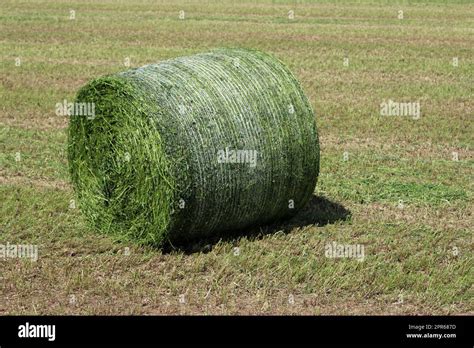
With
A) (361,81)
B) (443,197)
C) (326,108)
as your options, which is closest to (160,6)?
(361,81)

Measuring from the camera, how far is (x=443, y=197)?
11.3 meters

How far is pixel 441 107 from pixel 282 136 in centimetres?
883

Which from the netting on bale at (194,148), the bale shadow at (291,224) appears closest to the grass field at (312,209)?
the bale shadow at (291,224)

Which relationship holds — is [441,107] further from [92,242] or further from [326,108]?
[92,242]

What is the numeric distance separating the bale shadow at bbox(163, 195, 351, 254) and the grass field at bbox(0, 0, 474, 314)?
0.03 meters

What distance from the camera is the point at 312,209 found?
10.7m

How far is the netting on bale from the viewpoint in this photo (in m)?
8.77

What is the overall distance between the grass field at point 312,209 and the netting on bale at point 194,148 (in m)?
0.37

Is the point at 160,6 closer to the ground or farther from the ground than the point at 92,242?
farther from the ground

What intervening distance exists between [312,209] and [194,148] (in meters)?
2.60

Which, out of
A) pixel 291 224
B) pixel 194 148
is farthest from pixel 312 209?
pixel 194 148

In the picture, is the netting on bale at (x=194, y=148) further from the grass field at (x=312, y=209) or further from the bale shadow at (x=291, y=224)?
the grass field at (x=312, y=209)
